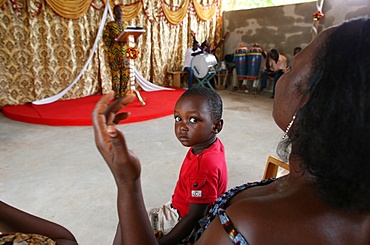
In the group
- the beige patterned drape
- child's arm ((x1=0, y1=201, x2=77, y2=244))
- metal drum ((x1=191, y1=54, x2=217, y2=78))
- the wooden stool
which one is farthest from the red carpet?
child's arm ((x1=0, y1=201, x2=77, y2=244))

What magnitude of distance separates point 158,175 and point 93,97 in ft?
11.1

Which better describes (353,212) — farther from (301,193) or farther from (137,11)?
(137,11)

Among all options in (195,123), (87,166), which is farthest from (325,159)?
(87,166)

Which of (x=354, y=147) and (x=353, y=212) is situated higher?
(x=354, y=147)

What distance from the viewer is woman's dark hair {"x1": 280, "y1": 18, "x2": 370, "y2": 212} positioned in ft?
1.49

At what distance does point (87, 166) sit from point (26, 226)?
1703mm

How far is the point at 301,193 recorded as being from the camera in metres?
0.54

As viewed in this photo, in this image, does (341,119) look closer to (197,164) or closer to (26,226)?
(197,164)

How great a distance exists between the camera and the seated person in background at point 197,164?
99 cm

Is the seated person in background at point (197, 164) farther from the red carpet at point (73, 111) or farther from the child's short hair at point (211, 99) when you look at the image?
the red carpet at point (73, 111)

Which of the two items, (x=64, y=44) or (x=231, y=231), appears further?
(x=64, y=44)

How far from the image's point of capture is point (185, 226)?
3.15ft

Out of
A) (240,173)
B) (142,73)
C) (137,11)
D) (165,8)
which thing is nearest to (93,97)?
(142,73)

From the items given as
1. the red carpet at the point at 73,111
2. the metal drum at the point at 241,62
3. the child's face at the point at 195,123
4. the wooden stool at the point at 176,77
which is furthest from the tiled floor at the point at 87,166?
the wooden stool at the point at 176,77
